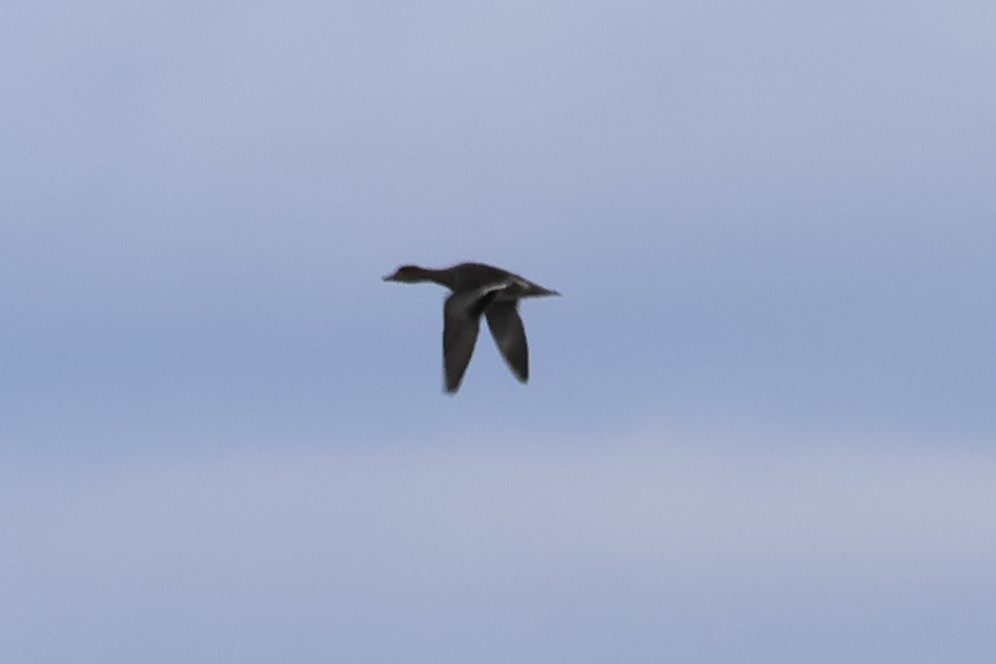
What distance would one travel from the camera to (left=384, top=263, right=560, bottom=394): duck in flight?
1647 inches

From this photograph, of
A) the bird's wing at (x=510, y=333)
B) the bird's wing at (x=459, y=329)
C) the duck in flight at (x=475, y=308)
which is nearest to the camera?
the bird's wing at (x=459, y=329)

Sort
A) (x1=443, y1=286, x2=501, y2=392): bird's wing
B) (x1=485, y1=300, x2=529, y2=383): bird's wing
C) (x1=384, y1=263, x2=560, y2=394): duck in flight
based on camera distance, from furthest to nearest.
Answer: (x1=485, y1=300, x2=529, y2=383): bird's wing < (x1=384, y1=263, x2=560, y2=394): duck in flight < (x1=443, y1=286, x2=501, y2=392): bird's wing

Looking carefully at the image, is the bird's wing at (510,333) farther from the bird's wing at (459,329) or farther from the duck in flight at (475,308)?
the bird's wing at (459,329)

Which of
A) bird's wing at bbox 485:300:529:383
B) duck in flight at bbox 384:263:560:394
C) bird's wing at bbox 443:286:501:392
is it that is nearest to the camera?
bird's wing at bbox 443:286:501:392

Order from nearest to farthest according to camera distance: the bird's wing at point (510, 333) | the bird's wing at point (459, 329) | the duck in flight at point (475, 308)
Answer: the bird's wing at point (459, 329) → the duck in flight at point (475, 308) → the bird's wing at point (510, 333)

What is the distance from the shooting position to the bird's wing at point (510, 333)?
45750 millimetres

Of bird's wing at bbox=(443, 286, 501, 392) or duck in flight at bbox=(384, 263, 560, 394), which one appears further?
duck in flight at bbox=(384, 263, 560, 394)

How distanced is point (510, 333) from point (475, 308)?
272cm

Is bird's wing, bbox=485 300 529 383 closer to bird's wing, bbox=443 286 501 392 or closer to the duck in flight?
the duck in flight

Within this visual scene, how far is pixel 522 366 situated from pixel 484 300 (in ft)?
6.23

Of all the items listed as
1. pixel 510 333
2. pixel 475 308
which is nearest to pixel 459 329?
Answer: pixel 475 308

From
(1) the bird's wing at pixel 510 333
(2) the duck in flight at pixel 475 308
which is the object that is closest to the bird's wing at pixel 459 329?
(2) the duck in flight at pixel 475 308

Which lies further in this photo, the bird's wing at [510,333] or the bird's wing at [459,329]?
the bird's wing at [510,333]

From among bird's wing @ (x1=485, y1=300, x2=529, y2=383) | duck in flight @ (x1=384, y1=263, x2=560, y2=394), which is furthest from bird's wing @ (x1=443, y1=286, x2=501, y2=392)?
bird's wing @ (x1=485, y1=300, x2=529, y2=383)
